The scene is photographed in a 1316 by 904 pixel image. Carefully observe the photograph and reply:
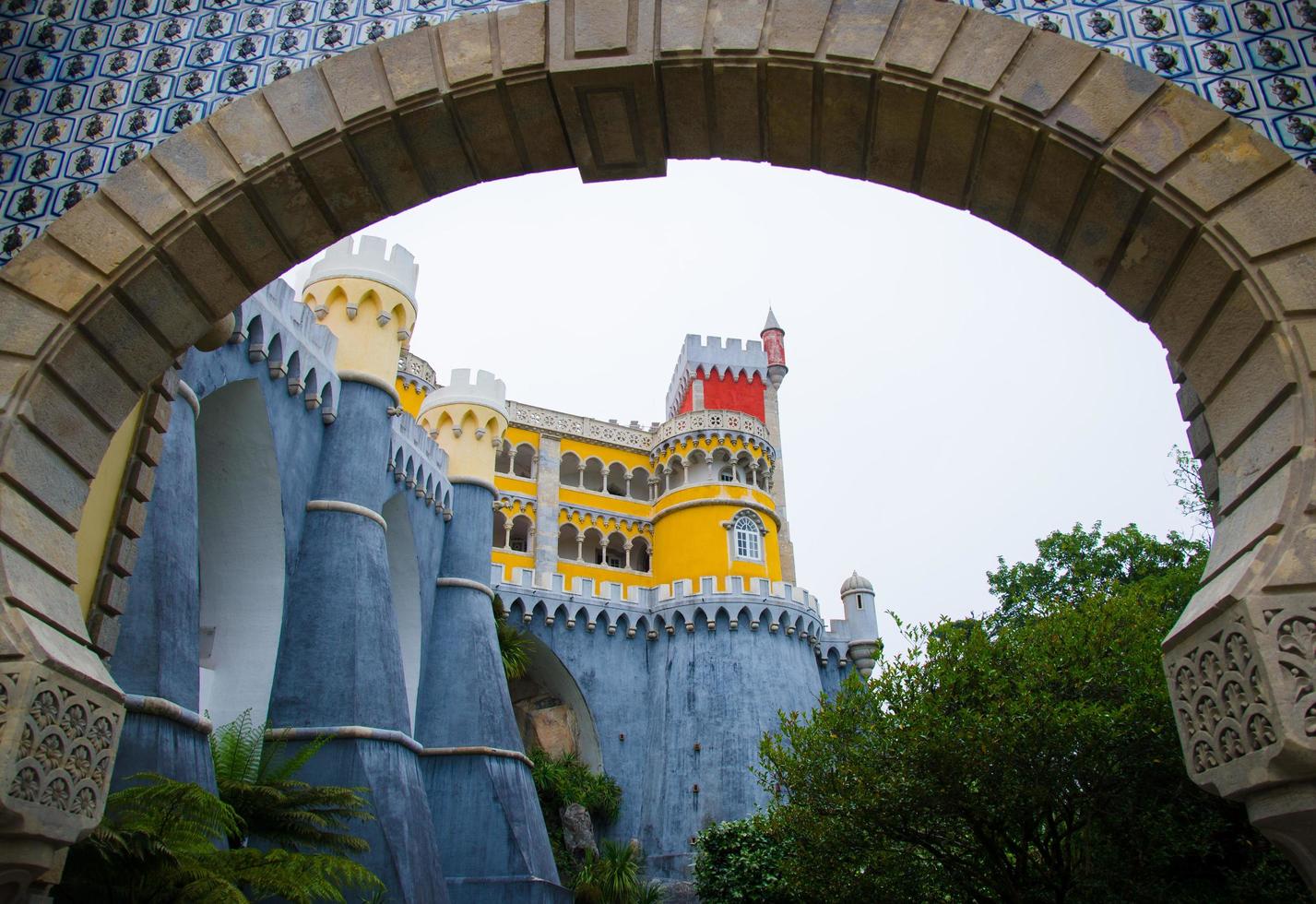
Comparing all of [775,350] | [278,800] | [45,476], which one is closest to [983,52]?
[45,476]

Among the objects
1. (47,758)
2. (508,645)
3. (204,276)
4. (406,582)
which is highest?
(508,645)

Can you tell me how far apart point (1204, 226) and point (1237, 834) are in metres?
12.6

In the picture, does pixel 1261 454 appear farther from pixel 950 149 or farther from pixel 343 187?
pixel 343 187

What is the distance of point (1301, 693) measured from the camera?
2910mm

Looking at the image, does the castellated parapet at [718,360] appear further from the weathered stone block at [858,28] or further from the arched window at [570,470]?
the weathered stone block at [858,28]

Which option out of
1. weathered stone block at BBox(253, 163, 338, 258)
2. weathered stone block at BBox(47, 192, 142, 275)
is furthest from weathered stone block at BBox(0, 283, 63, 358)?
weathered stone block at BBox(253, 163, 338, 258)

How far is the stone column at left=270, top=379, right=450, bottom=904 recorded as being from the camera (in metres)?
13.5

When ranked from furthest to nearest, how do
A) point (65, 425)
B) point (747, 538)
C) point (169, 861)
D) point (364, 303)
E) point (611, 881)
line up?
1. point (747, 538)
2. point (611, 881)
3. point (364, 303)
4. point (169, 861)
5. point (65, 425)

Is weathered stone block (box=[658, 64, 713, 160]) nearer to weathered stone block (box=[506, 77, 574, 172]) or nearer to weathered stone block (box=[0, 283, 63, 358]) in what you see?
weathered stone block (box=[506, 77, 574, 172])

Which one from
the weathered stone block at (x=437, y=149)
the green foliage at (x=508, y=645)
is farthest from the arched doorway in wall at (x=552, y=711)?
the weathered stone block at (x=437, y=149)

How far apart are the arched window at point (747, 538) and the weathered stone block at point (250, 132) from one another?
27.1 metres

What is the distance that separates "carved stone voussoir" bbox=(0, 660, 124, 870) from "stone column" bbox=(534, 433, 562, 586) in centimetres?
2941

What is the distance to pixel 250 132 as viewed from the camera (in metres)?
4.52

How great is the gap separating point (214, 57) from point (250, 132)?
33.6 inches
